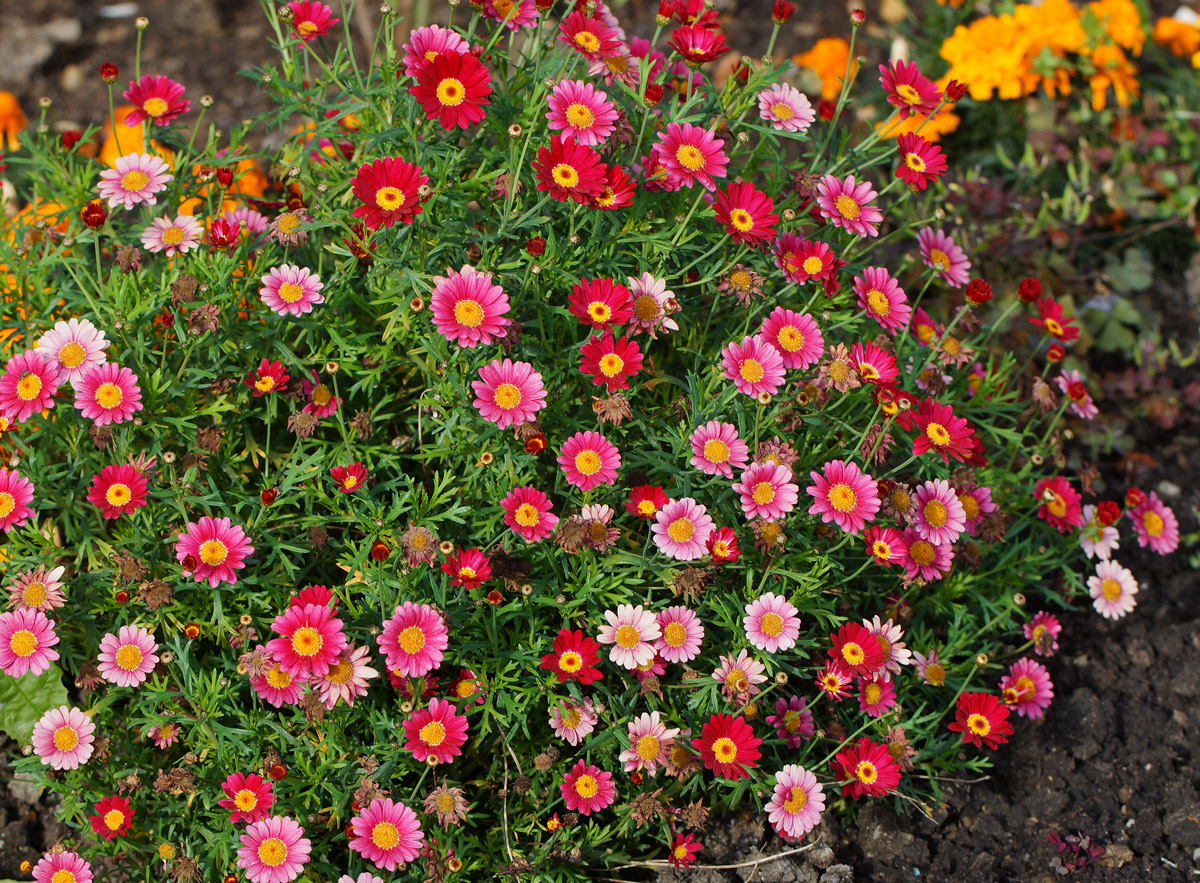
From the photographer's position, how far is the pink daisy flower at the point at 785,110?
2.69 meters

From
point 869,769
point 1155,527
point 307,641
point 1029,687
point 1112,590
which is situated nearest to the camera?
point 307,641

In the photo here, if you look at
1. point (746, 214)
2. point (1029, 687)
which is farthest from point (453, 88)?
point (1029, 687)

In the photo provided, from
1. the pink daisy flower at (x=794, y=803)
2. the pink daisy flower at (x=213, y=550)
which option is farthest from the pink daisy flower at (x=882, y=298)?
the pink daisy flower at (x=213, y=550)

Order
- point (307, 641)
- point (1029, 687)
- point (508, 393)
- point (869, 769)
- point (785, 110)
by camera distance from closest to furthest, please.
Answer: point (307, 641)
point (508, 393)
point (869, 769)
point (785, 110)
point (1029, 687)

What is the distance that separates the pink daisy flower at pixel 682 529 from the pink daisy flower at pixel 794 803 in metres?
0.58

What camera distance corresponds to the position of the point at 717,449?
2492 millimetres

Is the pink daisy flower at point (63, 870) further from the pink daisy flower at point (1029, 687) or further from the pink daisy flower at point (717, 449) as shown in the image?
the pink daisy flower at point (1029, 687)

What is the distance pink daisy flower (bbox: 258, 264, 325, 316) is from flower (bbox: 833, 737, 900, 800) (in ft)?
5.52

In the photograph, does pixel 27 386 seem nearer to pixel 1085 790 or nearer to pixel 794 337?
pixel 794 337

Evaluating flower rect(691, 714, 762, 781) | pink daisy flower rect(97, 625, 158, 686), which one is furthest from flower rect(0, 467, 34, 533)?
flower rect(691, 714, 762, 781)

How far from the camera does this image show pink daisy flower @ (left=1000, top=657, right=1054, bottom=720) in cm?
296

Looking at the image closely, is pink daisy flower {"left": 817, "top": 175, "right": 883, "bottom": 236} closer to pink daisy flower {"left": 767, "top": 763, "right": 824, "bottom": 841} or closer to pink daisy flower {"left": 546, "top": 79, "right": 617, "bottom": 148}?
pink daisy flower {"left": 546, "top": 79, "right": 617, "bottom": 148}

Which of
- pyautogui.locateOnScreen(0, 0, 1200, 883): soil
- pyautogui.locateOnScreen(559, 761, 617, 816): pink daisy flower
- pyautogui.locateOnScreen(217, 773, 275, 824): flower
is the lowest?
pyautogui.locateOnScreen(0, 0, 1200, 883): soil

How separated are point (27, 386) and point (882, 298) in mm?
2066
